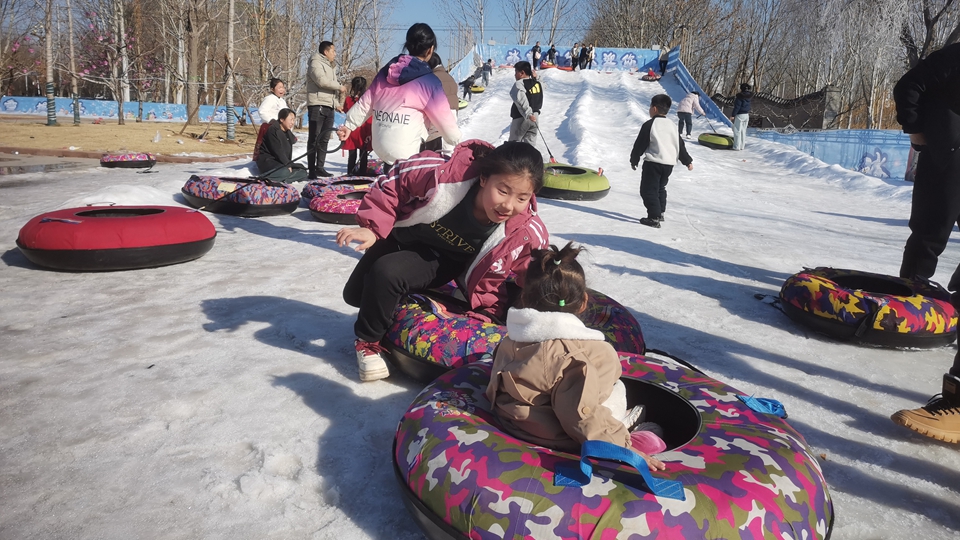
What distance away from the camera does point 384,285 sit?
310 cm

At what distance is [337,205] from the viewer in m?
7.07

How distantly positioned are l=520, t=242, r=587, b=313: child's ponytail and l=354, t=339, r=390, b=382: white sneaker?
1.22 metres

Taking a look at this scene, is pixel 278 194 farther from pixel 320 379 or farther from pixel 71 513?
pixel 71 513

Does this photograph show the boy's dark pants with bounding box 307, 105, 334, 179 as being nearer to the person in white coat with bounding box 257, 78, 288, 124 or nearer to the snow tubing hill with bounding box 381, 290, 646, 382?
the person in white coat with bounding box 257, 78, 288, 124

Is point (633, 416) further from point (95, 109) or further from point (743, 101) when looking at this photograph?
point (95, 109)

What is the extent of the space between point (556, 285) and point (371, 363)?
1385 millimetres

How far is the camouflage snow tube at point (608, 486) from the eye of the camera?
5.65 feet

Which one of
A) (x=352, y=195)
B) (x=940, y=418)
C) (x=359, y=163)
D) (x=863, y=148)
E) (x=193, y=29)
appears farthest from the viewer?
(x=193, y=29)

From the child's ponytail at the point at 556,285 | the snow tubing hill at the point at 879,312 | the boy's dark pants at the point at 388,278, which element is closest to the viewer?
the child's ponytail at the point at 556,285

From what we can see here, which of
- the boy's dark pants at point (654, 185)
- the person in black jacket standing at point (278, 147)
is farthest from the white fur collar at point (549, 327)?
the person in black jacket standing at point (278, 147)

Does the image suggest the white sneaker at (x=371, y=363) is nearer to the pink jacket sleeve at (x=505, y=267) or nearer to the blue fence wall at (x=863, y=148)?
the pink jacket sleeve at (x=505, y=267)

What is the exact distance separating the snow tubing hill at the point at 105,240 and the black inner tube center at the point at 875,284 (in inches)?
197

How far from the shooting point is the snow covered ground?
7.27ft

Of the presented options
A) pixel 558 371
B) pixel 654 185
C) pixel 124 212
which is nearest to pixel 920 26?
pixel 654 185
